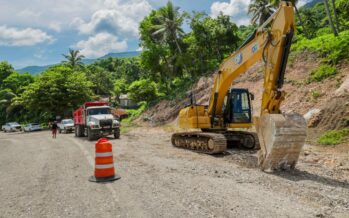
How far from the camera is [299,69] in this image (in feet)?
99.6

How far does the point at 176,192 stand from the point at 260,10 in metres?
48.5

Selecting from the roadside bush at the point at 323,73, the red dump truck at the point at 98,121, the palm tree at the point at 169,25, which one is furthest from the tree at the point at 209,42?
the red dump truck at the point at 98,121

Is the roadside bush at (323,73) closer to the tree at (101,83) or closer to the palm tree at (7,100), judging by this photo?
the palm tree at (7,100)

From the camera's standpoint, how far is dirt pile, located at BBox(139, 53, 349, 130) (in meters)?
18.8

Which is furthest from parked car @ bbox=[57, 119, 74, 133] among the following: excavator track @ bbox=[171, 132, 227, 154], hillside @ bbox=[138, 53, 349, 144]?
excavator track @ bbox=[171, 132, 227, 154]

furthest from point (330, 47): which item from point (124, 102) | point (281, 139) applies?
point (124, 102)

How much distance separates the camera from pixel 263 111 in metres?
10.5

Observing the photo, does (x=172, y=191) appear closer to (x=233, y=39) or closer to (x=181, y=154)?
(x=181, y=154)

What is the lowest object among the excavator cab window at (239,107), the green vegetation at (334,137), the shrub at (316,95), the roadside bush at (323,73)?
the green vegetation at (334,137)

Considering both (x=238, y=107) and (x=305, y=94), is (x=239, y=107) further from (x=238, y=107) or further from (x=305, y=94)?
(x=305, y=94)

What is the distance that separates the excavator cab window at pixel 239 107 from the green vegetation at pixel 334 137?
4027 millimetres

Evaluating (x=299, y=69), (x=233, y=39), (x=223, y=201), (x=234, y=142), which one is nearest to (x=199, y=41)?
(x=233, y=39)

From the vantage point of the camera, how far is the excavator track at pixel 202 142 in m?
13.9

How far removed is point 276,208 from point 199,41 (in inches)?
1778
